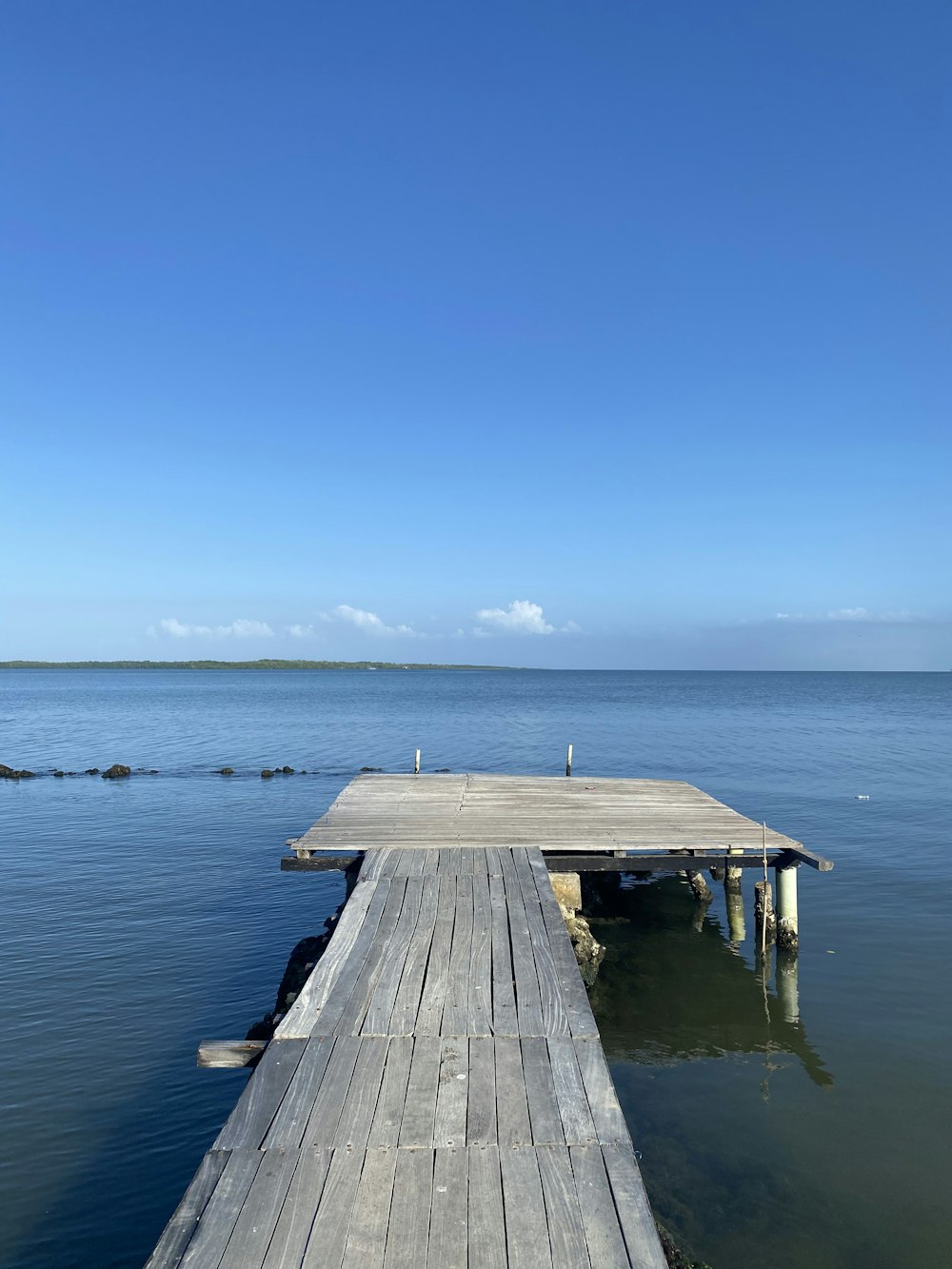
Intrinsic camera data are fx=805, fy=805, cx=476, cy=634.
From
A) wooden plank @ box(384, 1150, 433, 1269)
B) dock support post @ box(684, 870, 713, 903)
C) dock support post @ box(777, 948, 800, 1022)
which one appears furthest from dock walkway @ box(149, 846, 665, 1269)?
dock support post @ box(684, 870, 713, 903)

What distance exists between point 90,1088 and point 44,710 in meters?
75.5

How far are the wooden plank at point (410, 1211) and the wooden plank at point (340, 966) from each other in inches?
77.1

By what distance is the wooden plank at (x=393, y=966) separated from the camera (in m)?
6.72

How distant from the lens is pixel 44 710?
75625 mm

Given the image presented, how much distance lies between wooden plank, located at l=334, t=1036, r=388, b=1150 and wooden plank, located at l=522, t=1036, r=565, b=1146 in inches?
41.6

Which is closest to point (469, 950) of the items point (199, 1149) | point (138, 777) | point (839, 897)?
point (199, 1149)

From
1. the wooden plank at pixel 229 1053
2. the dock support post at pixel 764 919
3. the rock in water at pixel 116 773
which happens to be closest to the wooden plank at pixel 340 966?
the wooden plank at pixel 229 1053

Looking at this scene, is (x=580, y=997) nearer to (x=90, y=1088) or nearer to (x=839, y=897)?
(x=90, y=1088)

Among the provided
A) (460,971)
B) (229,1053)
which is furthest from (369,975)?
(229,1053)

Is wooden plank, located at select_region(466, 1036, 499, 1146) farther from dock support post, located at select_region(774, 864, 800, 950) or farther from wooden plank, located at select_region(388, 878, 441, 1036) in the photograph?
dock support post, located at select_region(774, 864, 800, 950)

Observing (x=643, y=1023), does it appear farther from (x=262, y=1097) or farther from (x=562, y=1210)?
(x=562, y=1210)

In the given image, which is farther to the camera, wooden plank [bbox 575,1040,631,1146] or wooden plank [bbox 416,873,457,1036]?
wooden plank [bbox 416,873,457,1036]

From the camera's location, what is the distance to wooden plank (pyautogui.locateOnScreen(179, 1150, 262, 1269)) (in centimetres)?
404

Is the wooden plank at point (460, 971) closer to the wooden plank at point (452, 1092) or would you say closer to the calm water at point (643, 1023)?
the wooden plank at point (452, 1092)
